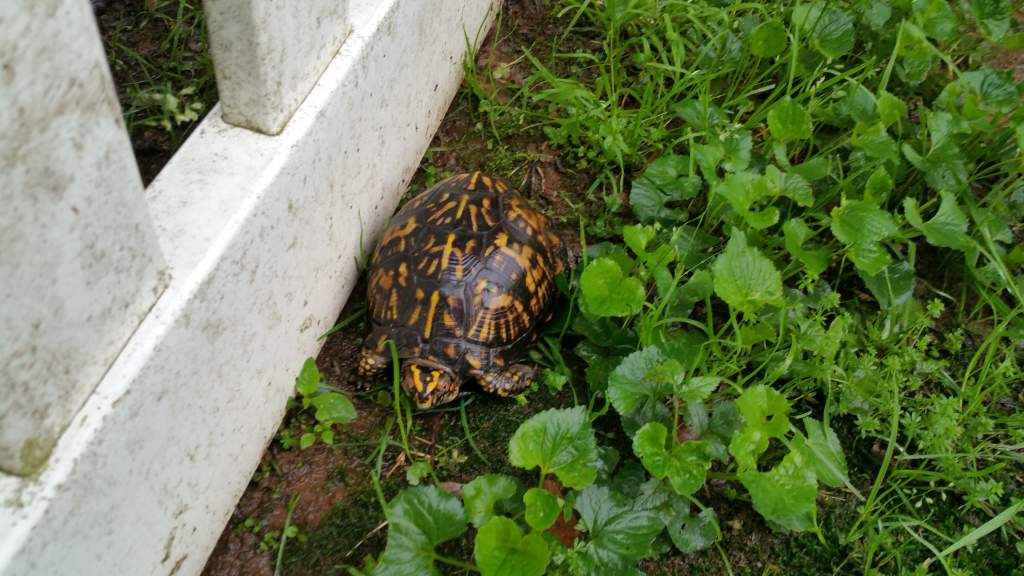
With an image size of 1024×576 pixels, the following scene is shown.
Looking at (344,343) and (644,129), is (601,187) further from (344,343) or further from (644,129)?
(344,343)

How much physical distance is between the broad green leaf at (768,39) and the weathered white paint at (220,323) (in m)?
1.08

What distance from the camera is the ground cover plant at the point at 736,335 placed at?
6.31 feet

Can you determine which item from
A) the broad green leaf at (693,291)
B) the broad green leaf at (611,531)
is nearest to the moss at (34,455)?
the broad green leaf at (611,531)

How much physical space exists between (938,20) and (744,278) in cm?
140

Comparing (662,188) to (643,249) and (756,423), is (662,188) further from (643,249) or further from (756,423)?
(756,423)

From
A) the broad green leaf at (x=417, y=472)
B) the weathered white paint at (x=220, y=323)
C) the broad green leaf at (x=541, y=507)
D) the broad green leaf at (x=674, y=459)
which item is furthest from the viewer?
the broad green leaf at (x=417, y=472)

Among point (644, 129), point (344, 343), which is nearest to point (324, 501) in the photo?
point (344, 343)

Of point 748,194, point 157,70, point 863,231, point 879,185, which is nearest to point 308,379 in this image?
point 157,70

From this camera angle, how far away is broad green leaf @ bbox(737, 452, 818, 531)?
1.86 m

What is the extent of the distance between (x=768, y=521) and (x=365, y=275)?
1.31 metres

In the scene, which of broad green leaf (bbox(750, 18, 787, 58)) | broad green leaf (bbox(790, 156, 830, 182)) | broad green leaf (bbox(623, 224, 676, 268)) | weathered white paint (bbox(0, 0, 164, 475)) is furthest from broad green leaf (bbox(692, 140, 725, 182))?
weathered white paint (bbox(0, 0, 164, 475))

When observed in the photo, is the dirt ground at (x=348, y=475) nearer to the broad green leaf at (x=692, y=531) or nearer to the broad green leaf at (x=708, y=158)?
the broad green leaf at (x=692, y=531)

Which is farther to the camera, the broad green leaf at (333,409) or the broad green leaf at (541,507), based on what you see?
the broad green leaf at (333,409)

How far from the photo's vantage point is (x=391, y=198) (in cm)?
256
